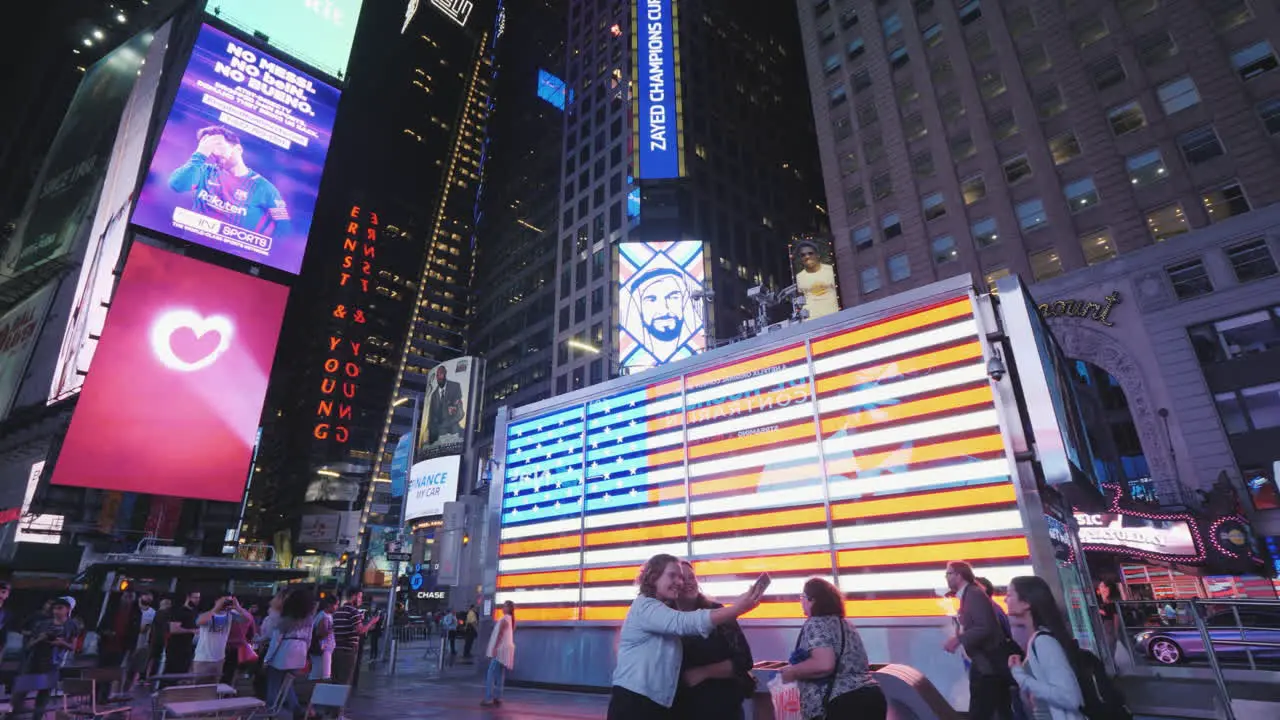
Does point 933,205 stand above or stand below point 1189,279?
above

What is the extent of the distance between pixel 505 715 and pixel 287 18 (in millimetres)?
46230

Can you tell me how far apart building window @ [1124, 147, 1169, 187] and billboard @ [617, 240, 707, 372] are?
81.6ft

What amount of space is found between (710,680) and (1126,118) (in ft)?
126

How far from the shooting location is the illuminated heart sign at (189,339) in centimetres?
2909

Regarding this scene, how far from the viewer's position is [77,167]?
137 feet

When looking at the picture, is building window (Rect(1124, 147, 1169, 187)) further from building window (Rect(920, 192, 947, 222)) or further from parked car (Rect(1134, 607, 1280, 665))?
parked car (Rect(1134, 607, 1280, 665))

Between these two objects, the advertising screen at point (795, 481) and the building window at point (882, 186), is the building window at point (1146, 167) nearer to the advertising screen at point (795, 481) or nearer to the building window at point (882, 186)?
the building window at point (882, 186)

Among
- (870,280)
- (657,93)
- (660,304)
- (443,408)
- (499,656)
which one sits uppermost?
(657,93)

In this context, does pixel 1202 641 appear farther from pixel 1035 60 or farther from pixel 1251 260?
pixel 1035 60

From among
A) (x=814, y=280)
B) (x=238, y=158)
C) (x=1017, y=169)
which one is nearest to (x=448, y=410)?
(x=238, y=158)

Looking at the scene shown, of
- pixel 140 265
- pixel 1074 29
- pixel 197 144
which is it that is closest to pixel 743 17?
pixel 1074 29

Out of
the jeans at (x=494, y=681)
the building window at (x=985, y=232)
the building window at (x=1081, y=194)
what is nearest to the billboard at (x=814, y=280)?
the building window at (x=985, y=232)

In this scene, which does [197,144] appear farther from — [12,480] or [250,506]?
[250,506]

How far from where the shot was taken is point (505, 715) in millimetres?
9477
